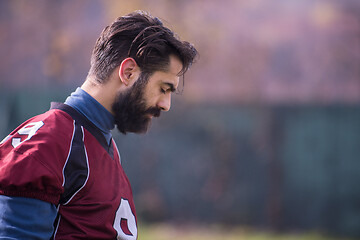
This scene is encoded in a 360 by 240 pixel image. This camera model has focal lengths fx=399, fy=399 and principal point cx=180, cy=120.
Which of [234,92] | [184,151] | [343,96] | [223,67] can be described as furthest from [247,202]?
[343,96]

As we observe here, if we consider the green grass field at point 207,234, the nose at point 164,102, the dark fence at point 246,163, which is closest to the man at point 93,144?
the nose at point 164,102

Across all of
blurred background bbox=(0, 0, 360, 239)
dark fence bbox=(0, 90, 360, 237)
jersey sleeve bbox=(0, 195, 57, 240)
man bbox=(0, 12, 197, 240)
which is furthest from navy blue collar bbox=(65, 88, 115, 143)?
dark fence bbox=(0, 90, 360, 237)

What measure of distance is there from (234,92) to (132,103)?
784 centimetres

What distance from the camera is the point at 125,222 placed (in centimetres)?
163

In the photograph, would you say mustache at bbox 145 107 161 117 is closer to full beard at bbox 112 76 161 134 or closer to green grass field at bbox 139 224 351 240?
full beard at bbox 112 76 161 134

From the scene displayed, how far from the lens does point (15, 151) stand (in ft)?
4.39

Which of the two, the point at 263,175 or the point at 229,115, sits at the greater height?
the point at 229,115

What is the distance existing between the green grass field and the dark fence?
291mm

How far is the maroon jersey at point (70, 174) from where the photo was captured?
4.29 ft

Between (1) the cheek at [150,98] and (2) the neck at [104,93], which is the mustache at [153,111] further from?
(2) the neck at [104,93]

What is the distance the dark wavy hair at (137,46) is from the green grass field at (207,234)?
12.8ft

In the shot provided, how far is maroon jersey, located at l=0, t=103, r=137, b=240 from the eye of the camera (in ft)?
4.29

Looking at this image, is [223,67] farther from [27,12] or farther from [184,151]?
[27,12]

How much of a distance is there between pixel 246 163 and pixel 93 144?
5.03 meters
